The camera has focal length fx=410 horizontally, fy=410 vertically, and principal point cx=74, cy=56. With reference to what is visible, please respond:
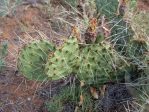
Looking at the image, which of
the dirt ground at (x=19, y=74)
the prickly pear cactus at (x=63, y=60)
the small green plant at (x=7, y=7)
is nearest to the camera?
the prickly pear cactus at (x=63, y=60)

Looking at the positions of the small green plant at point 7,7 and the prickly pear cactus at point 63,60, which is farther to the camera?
the small green plant at point 7,7

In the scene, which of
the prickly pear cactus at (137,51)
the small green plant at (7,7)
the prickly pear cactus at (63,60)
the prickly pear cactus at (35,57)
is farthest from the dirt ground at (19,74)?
the prickly pear cactus at (137,51)

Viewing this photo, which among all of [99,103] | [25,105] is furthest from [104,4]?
[25,105]

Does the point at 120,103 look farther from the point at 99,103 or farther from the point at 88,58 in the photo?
the point at 88,58

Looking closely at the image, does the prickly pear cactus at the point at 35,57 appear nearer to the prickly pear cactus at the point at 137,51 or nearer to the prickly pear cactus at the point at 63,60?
the prickly pear cactus at the point at 63,60

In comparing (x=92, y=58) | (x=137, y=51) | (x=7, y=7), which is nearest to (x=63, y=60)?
(x=92, y=58)

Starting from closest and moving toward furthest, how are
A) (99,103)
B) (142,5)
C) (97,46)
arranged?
(97,46) < (99,103) < (142,5)
